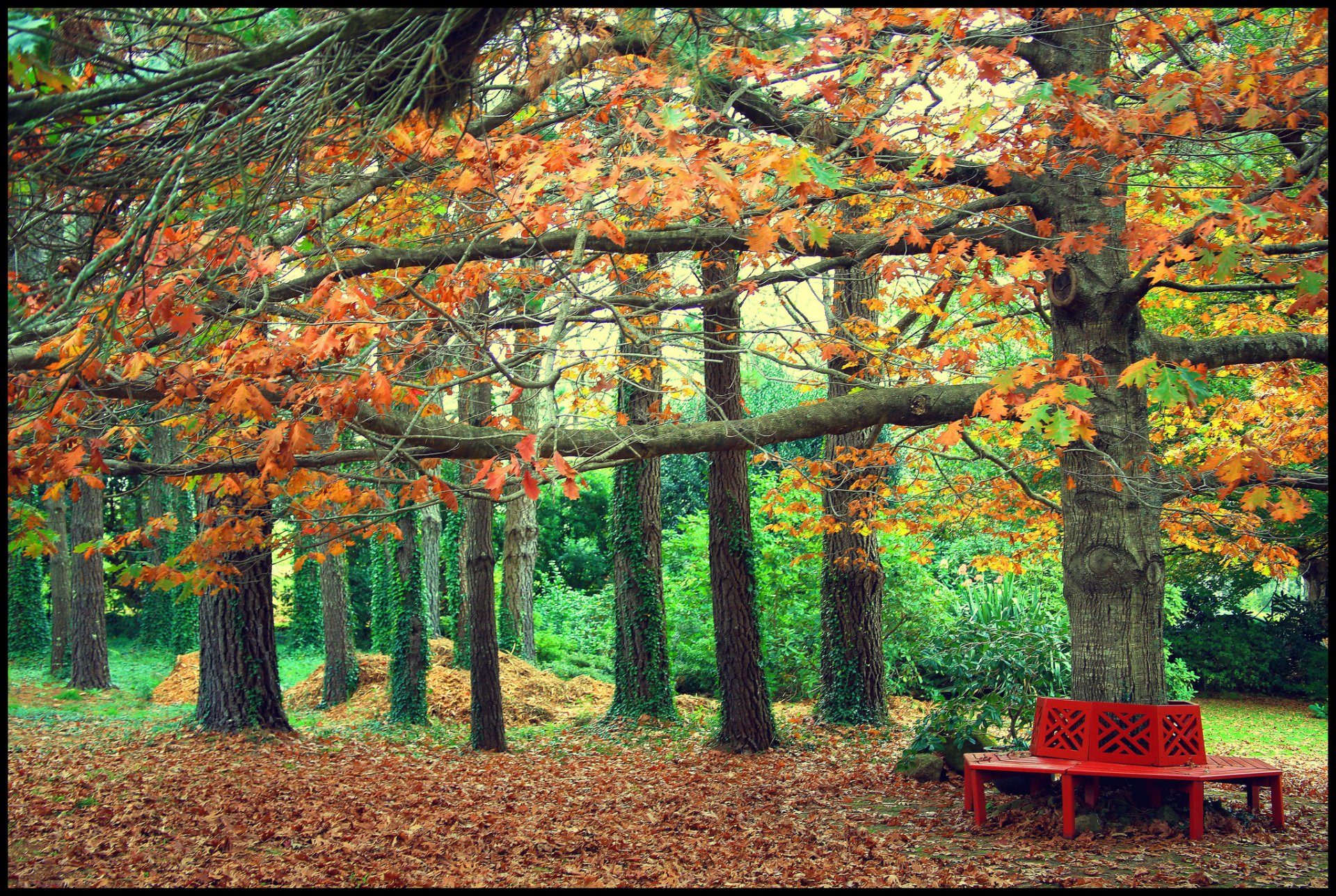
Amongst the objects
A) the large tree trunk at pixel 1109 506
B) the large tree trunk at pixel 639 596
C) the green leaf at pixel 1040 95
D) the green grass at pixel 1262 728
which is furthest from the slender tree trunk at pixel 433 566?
the green leaf at pixel 1040 95

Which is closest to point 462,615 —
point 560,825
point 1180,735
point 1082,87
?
point 560,825

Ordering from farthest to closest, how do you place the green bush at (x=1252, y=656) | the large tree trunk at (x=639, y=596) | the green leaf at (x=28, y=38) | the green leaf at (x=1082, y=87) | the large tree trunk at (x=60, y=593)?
the large tree trunk at (x=60, y=593) < the green bush at (x=1252, y=656) < the large tree trunk at (x=639, y=596) < the green leaf at (x=1082, y=87) < the green leaf at (x=28, y=38)

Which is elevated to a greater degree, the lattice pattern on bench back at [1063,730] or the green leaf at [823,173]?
the green leaf at [823,173]

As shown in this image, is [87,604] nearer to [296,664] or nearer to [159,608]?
[296,664]

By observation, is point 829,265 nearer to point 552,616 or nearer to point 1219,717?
point 1219,717

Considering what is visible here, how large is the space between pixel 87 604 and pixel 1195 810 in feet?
56.0

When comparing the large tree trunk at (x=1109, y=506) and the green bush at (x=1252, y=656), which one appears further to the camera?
the green bush at (x=1252, y=656)

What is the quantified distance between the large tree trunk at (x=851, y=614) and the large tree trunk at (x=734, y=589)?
1.33 m

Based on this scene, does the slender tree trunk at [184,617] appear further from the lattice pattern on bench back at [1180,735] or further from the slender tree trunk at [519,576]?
the lattice pattern on bench back at [1180,735]

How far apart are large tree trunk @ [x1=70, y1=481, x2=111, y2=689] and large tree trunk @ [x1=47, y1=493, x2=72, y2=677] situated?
9.60ft

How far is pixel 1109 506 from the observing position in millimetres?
6391

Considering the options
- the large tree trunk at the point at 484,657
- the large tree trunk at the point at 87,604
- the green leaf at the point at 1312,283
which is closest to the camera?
the green leaf at the point at 1312,283

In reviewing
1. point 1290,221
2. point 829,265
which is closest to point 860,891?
point 829,265

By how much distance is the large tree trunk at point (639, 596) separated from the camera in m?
12.3
